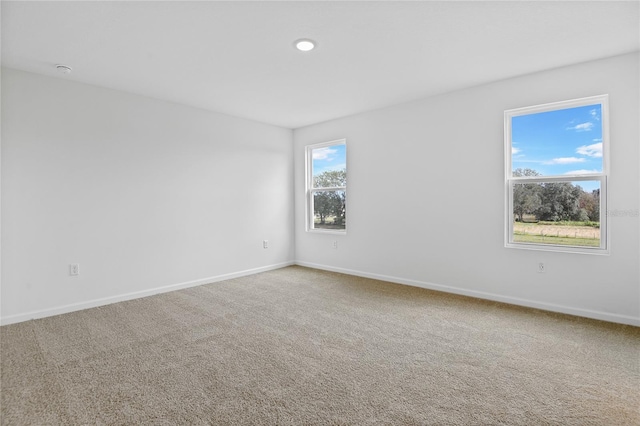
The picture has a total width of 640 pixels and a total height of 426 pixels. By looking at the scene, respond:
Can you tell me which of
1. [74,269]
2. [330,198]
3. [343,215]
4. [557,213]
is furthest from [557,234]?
[74,269]

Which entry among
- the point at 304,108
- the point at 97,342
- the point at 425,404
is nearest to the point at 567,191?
Answer: the point at 425,404

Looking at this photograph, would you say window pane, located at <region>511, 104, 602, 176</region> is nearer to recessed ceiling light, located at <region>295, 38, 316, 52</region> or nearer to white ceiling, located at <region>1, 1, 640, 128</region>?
white ceiling, located at <region>1, 1, 640, 128</region>

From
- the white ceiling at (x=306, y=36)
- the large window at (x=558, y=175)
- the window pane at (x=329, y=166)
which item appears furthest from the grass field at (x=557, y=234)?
the window pane at (x=329, y=166)

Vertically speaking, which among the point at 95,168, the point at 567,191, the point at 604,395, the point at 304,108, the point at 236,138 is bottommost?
the point at 604,395

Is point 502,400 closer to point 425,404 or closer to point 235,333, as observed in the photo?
point 425,404

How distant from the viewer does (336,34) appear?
2.52 metres

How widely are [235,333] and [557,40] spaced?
3.72 metres

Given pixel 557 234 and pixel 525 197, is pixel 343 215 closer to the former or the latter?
pixel 525 197

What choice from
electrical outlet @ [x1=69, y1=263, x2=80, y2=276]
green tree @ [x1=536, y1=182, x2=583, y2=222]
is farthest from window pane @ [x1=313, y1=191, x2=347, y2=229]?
electrical outlet @ [x1=69, y1=263, x2=80, y2=276]

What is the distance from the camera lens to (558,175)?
3.29 m

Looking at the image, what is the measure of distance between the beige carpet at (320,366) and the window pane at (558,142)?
1508 mm

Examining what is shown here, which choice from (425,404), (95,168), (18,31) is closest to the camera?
(425,404)

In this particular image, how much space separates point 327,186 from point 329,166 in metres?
0.34

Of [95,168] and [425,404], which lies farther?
[95,168]
